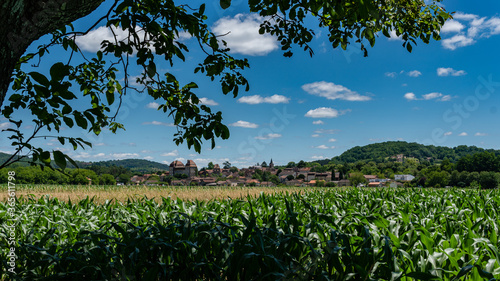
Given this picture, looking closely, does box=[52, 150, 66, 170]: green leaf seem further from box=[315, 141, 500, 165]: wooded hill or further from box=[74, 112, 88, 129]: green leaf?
box=[315, 141, 500, 165]: wooded hill

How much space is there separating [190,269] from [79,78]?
4.41 metres

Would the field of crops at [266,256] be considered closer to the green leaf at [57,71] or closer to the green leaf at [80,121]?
the green leaf at [80,121]

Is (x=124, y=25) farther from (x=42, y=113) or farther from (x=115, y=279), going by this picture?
(x=115, y=279)

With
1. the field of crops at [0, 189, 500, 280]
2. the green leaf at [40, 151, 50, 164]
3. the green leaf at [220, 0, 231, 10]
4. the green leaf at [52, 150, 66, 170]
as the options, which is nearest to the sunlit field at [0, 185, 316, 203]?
the field of crops at [0, 189, 500, 280]

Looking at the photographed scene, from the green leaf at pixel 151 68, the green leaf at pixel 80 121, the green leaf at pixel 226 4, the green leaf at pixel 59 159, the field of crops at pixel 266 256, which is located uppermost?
the green leaf at pixel 226 4

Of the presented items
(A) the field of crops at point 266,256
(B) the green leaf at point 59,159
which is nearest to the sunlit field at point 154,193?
(A) the field of crops at point 266,256

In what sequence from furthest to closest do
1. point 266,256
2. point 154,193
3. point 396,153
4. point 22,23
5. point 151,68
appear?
point 396,153, point 154,193, point 151,68, point 266,256, point 22,23

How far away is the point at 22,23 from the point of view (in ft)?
8.13

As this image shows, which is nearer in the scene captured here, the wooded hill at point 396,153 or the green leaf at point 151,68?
the green leaf at point 151,68

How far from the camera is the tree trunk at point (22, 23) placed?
2.37m

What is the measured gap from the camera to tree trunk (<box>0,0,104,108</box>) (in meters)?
2.37

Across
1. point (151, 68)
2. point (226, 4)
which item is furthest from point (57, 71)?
point (151, 68)

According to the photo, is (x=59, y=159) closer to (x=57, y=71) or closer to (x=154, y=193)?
(x=57, y=71)

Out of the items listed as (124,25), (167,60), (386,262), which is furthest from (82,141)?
(386,262)
